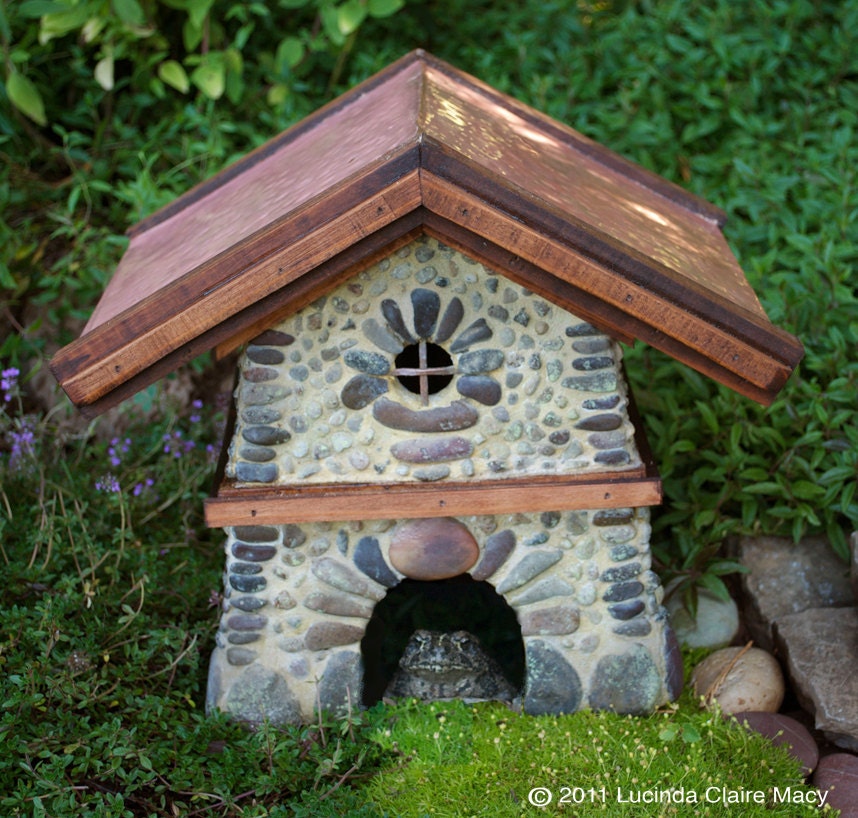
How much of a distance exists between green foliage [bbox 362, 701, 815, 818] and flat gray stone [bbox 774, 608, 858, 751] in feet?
0.98

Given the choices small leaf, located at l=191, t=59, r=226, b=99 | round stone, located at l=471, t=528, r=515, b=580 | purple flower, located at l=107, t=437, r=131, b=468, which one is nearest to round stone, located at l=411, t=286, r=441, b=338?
round stone, located at l=471, t=528, r=515, b=580

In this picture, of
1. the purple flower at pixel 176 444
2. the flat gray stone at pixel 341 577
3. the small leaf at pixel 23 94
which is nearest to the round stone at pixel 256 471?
the flat gray stone at pixel 341 577

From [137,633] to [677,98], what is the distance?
16.2 feet

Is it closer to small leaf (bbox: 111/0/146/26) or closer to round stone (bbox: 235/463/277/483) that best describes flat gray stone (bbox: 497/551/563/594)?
round stone (bbox: 235/463/277/483)

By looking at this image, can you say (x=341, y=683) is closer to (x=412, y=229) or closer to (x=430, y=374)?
(x=430, y=374)

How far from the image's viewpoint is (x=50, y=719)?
3.82 m

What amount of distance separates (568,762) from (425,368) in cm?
149

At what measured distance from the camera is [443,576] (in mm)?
3934

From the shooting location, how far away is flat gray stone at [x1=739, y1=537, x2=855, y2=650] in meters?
4.70

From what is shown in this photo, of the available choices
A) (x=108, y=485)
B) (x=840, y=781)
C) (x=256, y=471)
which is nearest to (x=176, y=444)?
(x=108, y=485)

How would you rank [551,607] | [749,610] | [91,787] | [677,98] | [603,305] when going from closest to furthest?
[603,305] < [91,787] < [551,607] < [749,610] < [677,98]

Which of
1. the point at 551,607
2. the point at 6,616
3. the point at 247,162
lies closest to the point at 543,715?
the point at 551,607

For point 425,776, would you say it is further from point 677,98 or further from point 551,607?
point 677,98

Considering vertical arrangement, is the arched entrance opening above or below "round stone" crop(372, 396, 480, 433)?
below
